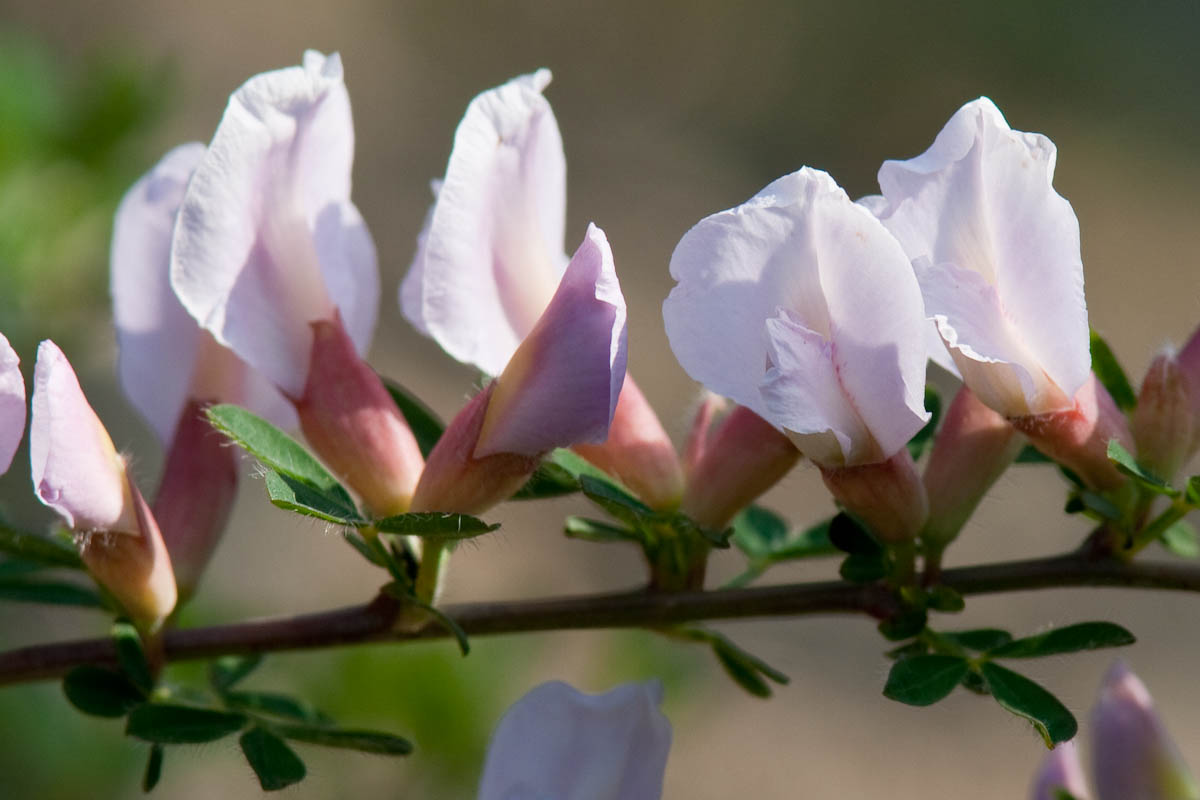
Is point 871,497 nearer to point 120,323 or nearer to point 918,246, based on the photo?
point 918,246

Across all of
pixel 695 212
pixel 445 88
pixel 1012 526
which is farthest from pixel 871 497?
pixel 445 88

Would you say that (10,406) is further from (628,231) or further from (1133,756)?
(628,231)

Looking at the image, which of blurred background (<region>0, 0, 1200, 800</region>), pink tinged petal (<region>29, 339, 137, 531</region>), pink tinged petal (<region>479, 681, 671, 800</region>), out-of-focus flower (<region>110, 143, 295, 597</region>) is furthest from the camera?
blurred background (<region>0, 0, 1200, 800</region>)

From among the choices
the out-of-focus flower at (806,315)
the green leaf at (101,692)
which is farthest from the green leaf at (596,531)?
the green leaf at (101,692)

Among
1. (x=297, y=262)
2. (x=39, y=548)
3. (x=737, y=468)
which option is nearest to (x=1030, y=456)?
(x=737, y=468)

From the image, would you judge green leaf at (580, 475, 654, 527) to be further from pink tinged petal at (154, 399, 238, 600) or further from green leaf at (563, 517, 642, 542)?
pink tinged petal at (154, 399, 238, 600)

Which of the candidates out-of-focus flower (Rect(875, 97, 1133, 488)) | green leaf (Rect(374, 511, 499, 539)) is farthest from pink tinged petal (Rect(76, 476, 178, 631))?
out-of-focus flower (Rect(875, 97, 1133, 488))
